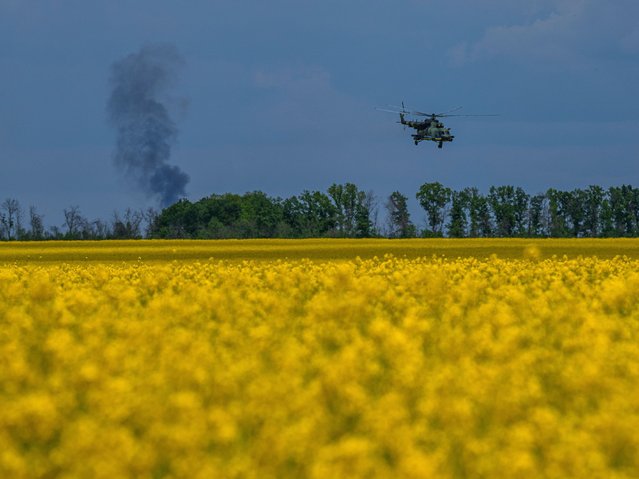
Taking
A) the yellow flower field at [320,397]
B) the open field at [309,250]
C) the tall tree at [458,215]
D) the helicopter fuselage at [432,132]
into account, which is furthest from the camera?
the tall tree at [458,215]

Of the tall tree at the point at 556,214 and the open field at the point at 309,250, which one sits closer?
the open field at the point at 309,250

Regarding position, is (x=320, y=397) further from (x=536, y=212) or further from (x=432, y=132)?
(x=536, y=212)

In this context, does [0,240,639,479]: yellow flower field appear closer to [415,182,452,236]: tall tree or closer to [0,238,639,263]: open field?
[0,238,639,263]: open field

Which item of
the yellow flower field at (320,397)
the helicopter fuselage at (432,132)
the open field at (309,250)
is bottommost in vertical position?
the yellow flower field at (320,397)

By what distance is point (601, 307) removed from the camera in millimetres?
17266

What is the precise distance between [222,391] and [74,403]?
1.46 meters

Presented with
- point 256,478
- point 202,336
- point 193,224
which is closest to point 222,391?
point 256,478

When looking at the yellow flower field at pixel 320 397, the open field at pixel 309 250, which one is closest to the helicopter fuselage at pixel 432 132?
the open field at pixel 309 250

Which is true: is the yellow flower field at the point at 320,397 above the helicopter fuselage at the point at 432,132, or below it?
below

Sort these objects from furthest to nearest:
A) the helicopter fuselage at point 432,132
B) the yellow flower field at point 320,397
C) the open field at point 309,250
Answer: the helicopter fuselage at point 432,132, the open field at point 309,250, the yellow flower field at point 320,397

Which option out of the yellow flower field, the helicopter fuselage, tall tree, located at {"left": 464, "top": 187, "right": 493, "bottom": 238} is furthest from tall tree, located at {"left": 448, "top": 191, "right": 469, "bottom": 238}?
the yellow flower field

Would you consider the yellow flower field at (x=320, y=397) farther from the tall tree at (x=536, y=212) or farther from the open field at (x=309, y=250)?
the tall tree at (x=536, y=212)

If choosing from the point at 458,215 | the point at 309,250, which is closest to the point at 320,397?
the point at 309,250

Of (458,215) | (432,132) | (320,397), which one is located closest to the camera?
(320,397)
